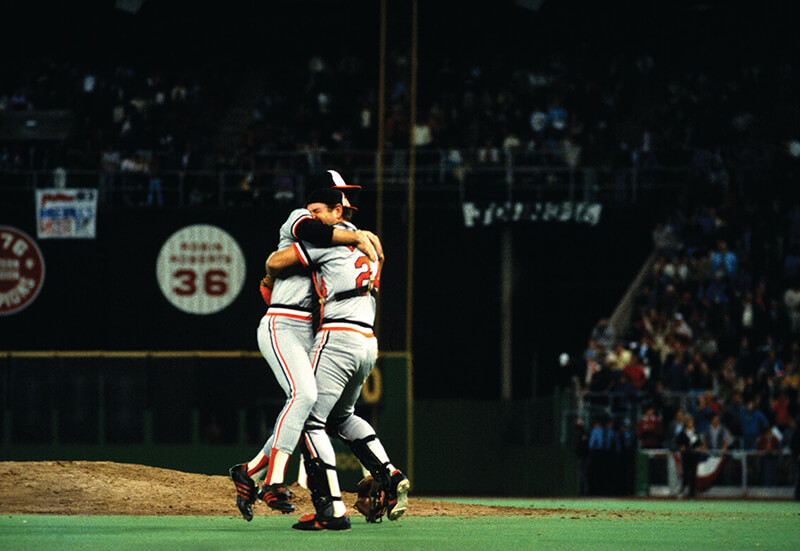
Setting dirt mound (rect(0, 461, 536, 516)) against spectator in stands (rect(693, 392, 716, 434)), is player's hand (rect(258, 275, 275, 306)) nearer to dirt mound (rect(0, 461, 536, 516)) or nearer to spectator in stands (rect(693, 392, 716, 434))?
dirt mound (rect(0, 461, 536, 516))

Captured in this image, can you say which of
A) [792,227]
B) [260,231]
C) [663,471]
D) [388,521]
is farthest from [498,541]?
[792,227]

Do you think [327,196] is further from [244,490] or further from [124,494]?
[124,494]

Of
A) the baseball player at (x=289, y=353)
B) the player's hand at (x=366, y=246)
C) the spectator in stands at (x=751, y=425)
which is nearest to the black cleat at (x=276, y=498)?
the baseball player at (x=289, y=353)

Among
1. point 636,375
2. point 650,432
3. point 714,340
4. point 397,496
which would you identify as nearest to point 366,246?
point 397,496

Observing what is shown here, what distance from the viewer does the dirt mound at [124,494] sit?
9.30m

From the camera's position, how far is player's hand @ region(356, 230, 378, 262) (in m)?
7.53

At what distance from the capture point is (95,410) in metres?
17.8

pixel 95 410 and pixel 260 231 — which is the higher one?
pixel 260 231

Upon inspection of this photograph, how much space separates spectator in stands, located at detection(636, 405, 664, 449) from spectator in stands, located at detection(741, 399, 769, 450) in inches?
45.1

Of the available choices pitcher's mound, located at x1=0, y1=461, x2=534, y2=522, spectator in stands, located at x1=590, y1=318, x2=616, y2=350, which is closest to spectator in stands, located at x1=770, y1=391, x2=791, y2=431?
spectator in stands, located at x1=590, y1=318, x2=616, y2=350

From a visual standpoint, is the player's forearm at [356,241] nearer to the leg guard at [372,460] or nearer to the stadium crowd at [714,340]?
the leg guard at [372,460]

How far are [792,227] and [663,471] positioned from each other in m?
5.41

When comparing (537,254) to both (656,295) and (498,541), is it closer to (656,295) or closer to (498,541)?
(656,295)

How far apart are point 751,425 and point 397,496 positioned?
35.8 ft
